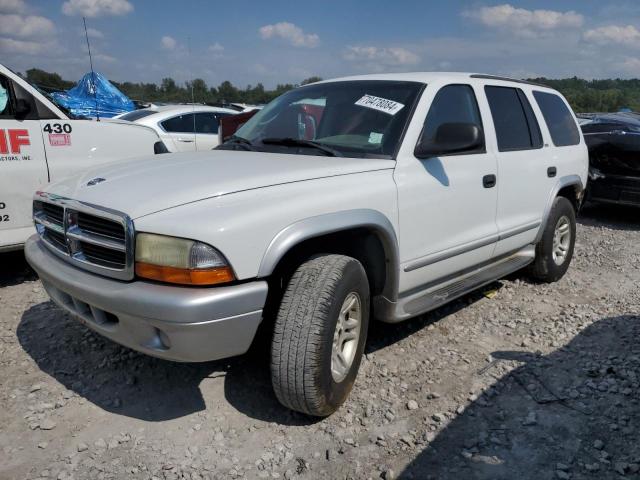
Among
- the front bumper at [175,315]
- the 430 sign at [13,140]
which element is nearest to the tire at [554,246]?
the front bumper at [175,315]

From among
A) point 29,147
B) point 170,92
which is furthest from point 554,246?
point 170,92

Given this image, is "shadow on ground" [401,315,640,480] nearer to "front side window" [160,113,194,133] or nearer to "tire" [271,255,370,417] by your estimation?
"tire" [271,255,370,417]

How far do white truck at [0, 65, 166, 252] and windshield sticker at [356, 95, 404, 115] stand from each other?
2.68m

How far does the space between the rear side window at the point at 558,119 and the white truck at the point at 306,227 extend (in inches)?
23.6

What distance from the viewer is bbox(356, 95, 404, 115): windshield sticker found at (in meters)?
3.25

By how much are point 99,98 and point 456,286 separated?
1356cm

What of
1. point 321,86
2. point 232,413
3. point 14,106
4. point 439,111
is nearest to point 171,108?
point 14,106

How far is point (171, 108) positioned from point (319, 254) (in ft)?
24.1

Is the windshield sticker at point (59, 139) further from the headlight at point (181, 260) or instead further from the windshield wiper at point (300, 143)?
the headlight at point (181, 260)

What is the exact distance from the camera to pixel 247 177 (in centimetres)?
254

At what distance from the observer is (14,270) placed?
491 cm

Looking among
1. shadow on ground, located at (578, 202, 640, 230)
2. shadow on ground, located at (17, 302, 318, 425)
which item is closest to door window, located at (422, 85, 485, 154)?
shadow on ground, located at (17, 302, 318, 425)

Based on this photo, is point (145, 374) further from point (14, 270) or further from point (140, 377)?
point (14, 270)

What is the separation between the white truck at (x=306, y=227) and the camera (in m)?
2.27
